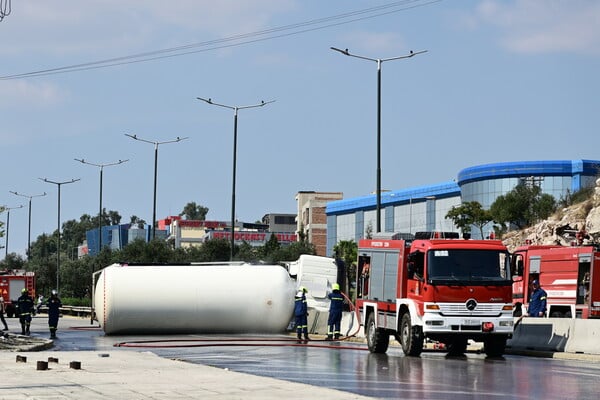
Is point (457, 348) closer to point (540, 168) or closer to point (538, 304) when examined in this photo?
point (538, 304)

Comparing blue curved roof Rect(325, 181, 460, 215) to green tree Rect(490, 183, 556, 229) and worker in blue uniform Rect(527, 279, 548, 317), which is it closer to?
green tree Rect(490, 183, 556, 229)

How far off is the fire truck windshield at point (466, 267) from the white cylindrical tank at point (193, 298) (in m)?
15.5

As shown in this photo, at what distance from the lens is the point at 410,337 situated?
85.9 feet

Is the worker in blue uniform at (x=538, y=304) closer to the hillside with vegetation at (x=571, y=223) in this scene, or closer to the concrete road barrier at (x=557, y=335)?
the concrete road barrier at (x=557, y=335)

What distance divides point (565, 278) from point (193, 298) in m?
12.5

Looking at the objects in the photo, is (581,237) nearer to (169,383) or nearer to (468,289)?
(468,289)

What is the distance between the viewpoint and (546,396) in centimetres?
1611

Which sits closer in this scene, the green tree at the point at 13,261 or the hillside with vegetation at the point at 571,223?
the hillside with vegetation at the point at 571,223

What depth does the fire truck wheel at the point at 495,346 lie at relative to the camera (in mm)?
25922

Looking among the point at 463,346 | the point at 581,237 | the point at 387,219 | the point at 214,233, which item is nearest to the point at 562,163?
the point at 387,219

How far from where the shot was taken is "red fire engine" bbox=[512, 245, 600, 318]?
1363 inches

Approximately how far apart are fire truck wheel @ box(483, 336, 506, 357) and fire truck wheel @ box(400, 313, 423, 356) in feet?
4.81

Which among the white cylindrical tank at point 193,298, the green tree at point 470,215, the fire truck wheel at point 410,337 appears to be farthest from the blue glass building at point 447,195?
the fire truck wheel at point 410,337

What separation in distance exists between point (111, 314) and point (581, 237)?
1581 cm
